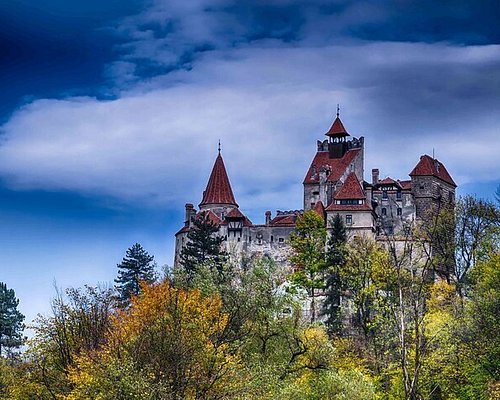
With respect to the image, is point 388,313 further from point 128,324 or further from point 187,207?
point 187,207

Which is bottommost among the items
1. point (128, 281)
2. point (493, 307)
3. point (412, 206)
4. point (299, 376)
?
point (299, 376)

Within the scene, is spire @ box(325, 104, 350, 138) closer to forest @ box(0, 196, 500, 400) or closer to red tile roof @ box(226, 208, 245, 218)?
red tile roof @ box(226, 208, 245, 218)

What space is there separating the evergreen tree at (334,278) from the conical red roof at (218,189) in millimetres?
22217

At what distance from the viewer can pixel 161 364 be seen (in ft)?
115

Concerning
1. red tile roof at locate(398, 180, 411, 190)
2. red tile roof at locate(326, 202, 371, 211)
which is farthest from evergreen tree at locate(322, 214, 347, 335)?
red tile roof at locate(398, 180, 411, 190)

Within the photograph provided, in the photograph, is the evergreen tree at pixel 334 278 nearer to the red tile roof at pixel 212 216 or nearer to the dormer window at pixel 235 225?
the dormer window at pixel 235 225

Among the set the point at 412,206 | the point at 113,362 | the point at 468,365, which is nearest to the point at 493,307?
the point at 468,365

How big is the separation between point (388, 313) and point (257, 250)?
143 feet

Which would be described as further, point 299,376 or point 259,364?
point 299,376

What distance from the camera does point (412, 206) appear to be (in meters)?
96.1

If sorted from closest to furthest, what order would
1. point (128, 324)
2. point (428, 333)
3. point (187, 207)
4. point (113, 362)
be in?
point (113, 362)
point (128, 324)
point (428, 333)
point (187, 207)

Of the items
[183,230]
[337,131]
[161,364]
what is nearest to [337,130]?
[337,131]

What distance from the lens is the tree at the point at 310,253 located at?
3017 inches

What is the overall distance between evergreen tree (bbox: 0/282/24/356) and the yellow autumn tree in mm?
49673
